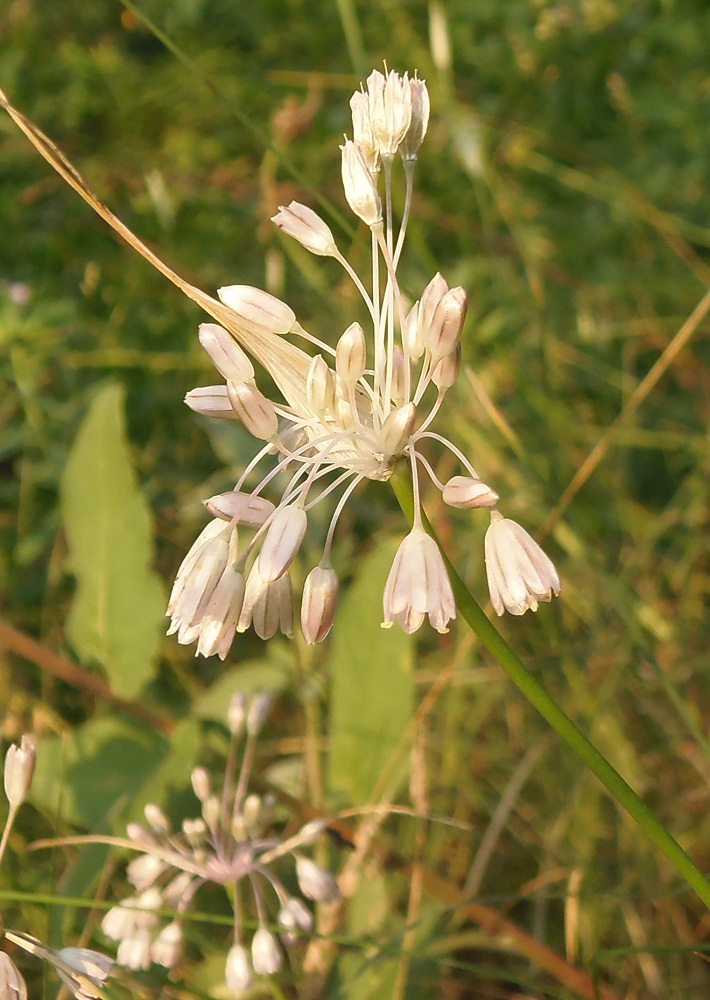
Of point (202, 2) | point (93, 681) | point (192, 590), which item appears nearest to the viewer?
point (192, 590)

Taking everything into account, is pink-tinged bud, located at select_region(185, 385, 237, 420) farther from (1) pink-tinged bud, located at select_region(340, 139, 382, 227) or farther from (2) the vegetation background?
(2) the vegetation background

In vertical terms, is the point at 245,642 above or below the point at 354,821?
above

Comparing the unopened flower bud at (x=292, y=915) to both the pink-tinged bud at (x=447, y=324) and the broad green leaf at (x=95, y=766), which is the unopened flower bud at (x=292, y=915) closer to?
the broad green leaf at (x=95, y=766)

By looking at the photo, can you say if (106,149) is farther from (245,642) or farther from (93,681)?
(93,681)

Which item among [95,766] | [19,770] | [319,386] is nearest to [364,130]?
[319,386]

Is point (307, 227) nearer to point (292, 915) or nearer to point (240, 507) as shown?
point (240, 507)

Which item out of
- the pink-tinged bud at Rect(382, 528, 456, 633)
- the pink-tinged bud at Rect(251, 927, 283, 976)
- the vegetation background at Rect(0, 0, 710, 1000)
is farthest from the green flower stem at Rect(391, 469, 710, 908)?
the pink-tinged bud at Rect(251, 927, 283, 976)

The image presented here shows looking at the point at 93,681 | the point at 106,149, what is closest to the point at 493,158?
the point at 106,149
